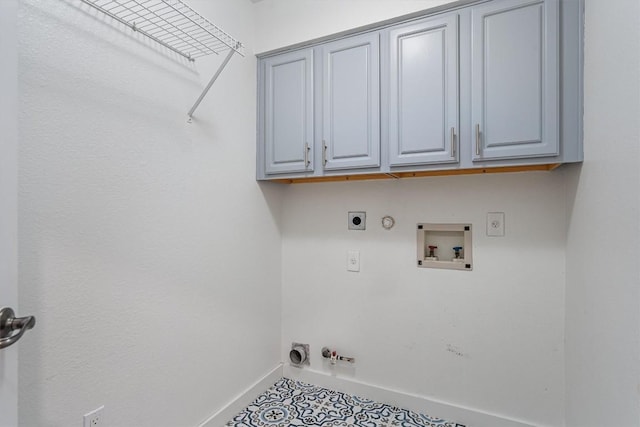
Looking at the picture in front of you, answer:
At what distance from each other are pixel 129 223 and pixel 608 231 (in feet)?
5.35

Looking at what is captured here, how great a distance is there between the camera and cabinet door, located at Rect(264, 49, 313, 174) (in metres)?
1.75

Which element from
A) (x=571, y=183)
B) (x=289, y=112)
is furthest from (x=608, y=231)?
(x=289, y=112)

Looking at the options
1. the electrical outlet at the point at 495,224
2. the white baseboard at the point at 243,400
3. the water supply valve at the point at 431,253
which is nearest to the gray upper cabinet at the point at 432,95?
the electrical outlet at the point at 495,224

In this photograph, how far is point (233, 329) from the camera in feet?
5.56

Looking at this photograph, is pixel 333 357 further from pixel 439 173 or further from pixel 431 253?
pixel 439 173

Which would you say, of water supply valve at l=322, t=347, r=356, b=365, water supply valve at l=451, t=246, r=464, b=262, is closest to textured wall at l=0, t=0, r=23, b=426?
water supply valve at l=322, t=347, r=356, b=365

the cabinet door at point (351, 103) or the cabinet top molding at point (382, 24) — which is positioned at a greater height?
the cabinet top molding at point (382, 24)

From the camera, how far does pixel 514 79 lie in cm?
133

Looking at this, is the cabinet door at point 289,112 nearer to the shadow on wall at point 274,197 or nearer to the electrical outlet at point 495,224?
the shadow on wall at point 274,197

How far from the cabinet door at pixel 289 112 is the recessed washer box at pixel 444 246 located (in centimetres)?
75

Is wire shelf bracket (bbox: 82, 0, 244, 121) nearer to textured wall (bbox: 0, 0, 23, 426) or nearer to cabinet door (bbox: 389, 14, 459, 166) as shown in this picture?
textured wall (bbox: 0, 0, 23, 426)

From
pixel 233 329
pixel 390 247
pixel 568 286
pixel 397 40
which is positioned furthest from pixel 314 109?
pixel 568 286

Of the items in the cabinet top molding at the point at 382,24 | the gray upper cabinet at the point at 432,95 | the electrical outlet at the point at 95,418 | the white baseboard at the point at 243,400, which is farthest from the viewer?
the white baseboard at the point at 243,400

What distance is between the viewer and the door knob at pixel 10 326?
2.42 feet
